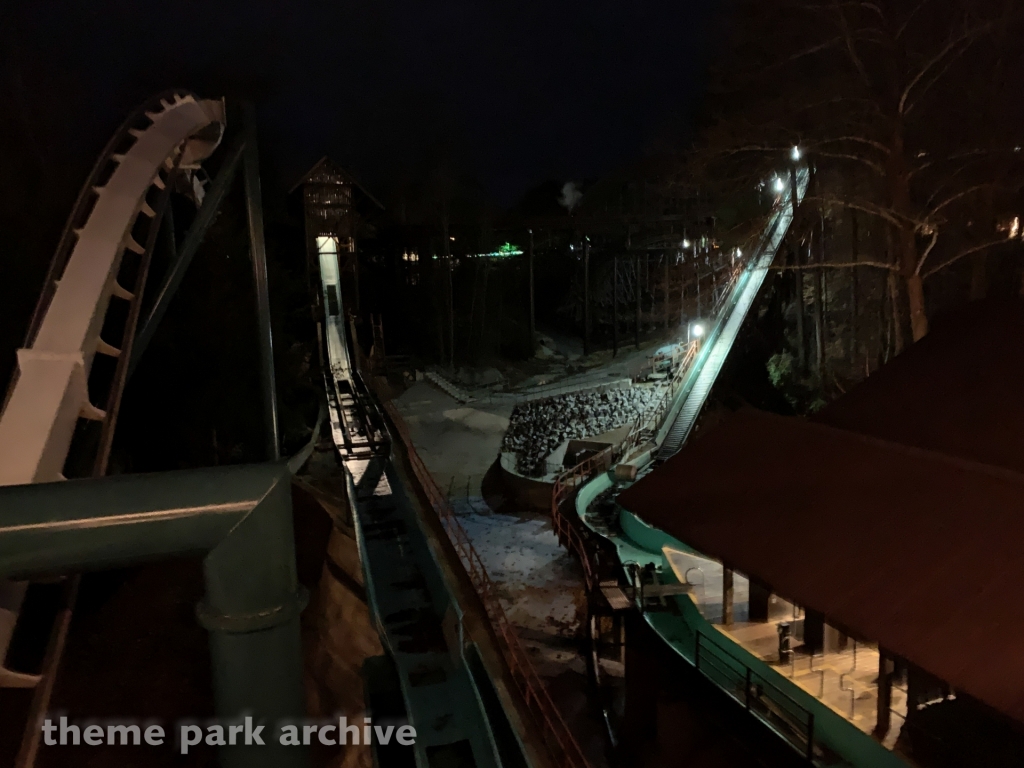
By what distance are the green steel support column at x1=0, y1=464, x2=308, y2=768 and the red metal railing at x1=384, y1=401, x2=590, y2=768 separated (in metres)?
3.74

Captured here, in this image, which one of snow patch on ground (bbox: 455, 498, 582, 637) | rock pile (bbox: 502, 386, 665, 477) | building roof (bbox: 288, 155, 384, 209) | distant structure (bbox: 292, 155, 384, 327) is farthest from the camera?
distant structure (bbox: 292, 155, 384, 327)

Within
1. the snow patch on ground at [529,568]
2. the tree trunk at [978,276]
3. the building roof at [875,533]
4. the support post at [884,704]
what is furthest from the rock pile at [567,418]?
the building roof at [875,533]

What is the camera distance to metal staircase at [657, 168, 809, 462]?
1867 cm

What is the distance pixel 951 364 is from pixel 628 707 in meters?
6.36

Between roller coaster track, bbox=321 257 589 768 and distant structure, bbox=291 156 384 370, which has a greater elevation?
distant structure, bbox=291 156 384 370

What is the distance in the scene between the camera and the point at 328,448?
12789mm

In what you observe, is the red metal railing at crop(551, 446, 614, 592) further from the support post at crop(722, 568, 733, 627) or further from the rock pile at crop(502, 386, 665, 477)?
the support post at crop(722, 568, 733, 627)

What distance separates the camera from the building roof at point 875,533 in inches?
177

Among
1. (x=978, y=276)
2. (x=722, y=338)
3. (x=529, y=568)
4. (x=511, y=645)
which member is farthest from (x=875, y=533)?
(x=722, y=338)

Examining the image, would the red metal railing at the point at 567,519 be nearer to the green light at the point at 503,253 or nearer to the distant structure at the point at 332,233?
the distant structure at the point at 332,233

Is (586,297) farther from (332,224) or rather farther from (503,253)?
(332,224)

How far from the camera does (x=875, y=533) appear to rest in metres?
5.54

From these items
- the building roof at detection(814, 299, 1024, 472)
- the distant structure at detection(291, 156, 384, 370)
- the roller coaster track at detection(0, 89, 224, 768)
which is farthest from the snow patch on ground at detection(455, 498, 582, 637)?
the distant structure at detection(291, 156, 384, 370)

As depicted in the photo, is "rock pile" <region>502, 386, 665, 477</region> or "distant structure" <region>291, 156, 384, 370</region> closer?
"rock pile" <region>502, 386, 665, 477</region>
